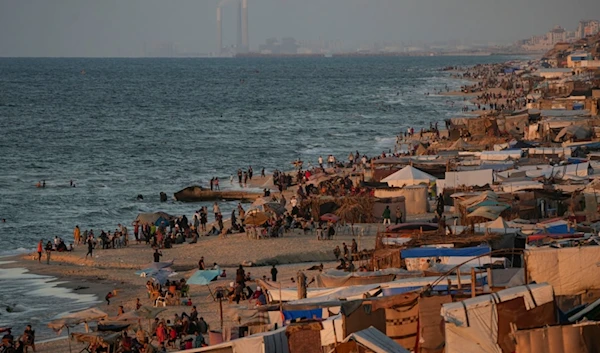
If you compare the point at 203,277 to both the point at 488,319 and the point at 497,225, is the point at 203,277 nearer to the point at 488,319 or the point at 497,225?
the point at 497,225

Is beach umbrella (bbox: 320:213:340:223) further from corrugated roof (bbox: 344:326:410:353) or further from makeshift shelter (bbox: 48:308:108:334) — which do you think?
corrugated roof (bbox: 344:326:410:353)

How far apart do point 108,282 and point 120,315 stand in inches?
286

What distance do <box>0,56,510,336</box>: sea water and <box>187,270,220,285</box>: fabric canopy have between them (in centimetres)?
334

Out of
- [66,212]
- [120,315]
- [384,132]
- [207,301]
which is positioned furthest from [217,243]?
[384,132]

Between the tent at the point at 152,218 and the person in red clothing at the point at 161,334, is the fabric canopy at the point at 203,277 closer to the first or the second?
the person in red clothing at the point at 161,334

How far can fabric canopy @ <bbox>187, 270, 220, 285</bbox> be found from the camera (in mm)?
25438

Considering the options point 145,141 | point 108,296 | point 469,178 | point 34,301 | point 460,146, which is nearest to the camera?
point 108,296

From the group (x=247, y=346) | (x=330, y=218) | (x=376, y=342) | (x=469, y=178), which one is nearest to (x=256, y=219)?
(x=330, y=218)

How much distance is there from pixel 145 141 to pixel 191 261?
170ft

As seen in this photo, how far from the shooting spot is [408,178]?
3653 centimetres

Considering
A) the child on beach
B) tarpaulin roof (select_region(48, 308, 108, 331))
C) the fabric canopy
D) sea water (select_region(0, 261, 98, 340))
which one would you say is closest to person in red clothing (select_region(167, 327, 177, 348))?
tarpaulin roof (select_region(48, 308, 108, 331))

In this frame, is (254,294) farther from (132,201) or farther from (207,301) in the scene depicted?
(132,201)

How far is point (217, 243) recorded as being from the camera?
3288 centimetres

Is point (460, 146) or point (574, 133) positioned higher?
point (574, 133)
